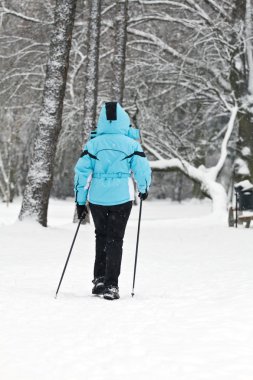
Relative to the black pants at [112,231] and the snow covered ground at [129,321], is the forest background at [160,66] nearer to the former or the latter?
the snow covered ground at [129,321]

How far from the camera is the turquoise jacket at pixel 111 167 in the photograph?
18.8 feet

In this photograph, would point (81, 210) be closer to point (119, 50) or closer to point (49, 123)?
point (49, 123)

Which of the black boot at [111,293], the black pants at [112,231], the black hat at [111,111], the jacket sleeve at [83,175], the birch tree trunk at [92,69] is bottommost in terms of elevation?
the black boot at [111,293]

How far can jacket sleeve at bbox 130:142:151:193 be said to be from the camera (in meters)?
5.73

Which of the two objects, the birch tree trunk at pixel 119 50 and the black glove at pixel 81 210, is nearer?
the black glove at pixel 81 210

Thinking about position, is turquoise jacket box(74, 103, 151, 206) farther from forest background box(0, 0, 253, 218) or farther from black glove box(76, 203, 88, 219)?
forest background box(0, 0, 253, 218)

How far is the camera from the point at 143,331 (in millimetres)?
4266

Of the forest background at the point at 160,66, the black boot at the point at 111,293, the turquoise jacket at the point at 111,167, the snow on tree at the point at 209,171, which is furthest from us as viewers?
the forest background at the point at 160,66

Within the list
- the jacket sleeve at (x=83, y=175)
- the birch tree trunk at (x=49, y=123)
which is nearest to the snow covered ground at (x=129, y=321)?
the jacket sleeve at (x=83, y=175)

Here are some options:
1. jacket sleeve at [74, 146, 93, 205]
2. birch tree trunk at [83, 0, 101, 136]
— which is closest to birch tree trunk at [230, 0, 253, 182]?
birch tree trunk at [83, 0, 101, 136]

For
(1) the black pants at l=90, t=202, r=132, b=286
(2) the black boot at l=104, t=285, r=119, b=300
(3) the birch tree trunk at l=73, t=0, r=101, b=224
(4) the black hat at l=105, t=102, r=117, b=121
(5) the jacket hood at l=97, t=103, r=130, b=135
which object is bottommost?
(2) the black boot at l=104, t=285, r=119, b=300

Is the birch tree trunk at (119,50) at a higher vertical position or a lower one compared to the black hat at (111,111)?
higher

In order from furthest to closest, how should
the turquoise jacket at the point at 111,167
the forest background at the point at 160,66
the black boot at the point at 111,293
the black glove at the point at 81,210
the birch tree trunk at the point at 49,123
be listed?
the forest background at the point at 160,66, the birch tree trunk at the point at 49,123, the black glove at the point at 81,210, the turquoise jacket at the point at 111,167, the black boot at the point at 111,293

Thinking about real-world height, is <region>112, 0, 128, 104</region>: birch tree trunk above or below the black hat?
above
